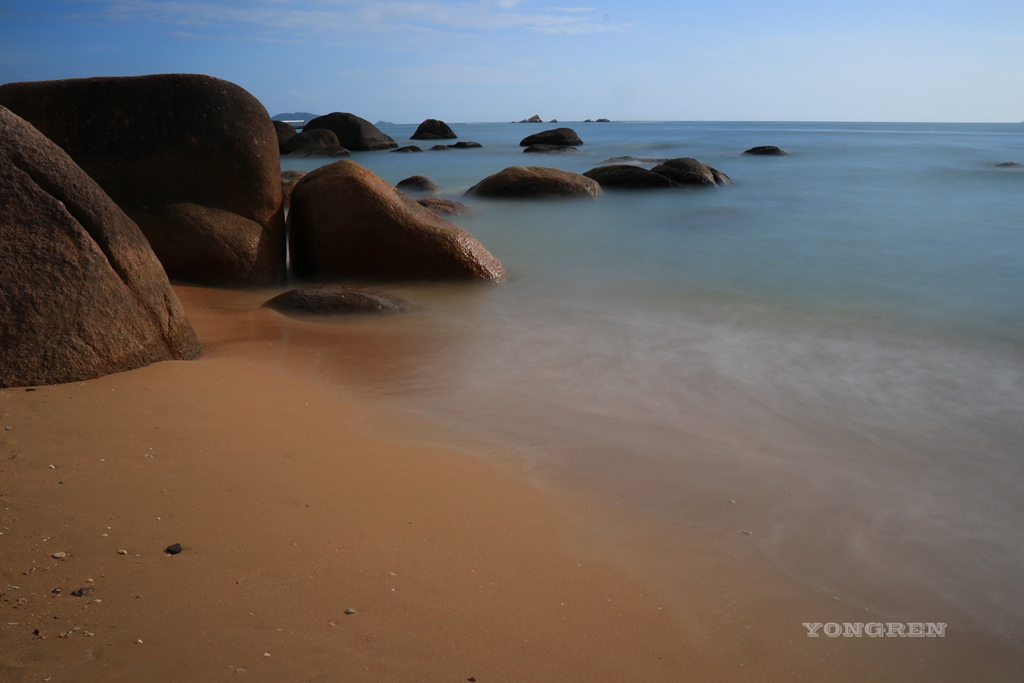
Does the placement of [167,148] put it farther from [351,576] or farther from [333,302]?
[351,576]

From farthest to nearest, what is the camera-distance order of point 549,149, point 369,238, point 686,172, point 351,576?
point 549,149, point 686,172, point 369,238, point 351,576

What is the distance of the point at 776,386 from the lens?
4.13 metres

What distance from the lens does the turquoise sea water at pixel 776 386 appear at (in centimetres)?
256

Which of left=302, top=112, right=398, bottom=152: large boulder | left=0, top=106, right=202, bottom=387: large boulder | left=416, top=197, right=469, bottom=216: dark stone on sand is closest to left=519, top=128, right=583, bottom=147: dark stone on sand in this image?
left=302, top=112, right=398, bottom=152: large boulder

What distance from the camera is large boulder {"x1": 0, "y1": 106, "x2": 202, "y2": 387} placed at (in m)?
3.12

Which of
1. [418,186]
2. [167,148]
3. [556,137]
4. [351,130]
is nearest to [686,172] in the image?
[418,186]

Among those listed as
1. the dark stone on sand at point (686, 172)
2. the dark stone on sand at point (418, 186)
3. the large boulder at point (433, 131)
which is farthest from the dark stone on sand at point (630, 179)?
the large boulder at point (433, 131)

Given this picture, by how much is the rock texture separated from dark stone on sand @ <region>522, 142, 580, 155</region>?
27.0 metres

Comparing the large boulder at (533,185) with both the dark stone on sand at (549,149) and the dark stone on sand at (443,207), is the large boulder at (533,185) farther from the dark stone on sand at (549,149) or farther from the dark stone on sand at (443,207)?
the dark stone on sand at (549,149)

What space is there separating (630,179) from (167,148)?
1046cm

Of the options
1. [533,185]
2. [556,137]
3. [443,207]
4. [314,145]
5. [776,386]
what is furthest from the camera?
[556,137]

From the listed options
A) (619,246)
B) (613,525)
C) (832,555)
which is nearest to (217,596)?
→ (613,525)

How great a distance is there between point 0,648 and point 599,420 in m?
2.44

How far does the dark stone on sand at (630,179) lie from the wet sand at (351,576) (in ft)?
41.2
